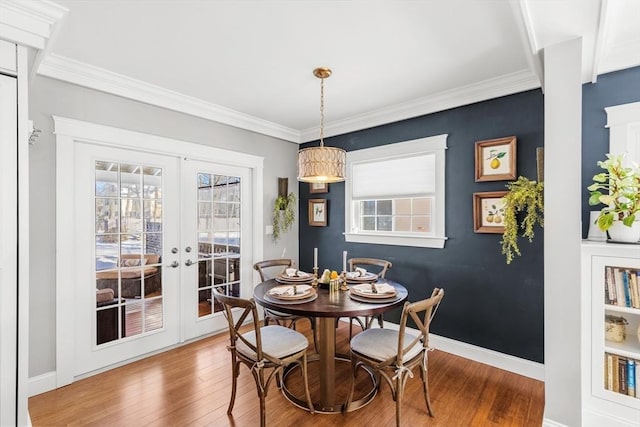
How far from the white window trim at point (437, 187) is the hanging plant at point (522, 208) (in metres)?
0.64

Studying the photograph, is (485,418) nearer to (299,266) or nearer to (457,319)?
(457,319)

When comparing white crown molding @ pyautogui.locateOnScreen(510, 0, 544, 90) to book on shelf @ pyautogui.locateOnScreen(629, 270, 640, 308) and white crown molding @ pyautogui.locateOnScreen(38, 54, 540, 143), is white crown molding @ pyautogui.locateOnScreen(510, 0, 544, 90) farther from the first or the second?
book on shelf @ pyautogui.locateOnScreen(629, 270, 640, 308)

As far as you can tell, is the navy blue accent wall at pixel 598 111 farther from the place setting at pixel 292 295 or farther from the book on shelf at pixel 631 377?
the place setting at pixel 292 295

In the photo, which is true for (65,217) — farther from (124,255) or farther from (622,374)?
(622,374)

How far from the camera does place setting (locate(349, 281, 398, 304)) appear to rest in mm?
2170

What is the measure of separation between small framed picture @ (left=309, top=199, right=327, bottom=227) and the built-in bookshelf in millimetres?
2767

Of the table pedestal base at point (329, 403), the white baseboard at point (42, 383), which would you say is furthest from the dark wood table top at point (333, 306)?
the white baseboard at point (42, 383)

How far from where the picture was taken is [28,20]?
1656mm

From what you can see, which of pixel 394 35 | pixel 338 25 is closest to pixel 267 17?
pixel 338 25

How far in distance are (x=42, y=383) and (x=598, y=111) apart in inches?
185

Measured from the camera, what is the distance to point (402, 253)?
11.3 feet

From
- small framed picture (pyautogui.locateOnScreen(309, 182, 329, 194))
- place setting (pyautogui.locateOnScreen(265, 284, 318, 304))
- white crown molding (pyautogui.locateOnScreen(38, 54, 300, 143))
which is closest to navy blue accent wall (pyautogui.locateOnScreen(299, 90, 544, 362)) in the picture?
small framed picture (pyautogui.locateOnScreen(309, 182, 329, 194))

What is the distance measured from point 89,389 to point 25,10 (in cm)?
261

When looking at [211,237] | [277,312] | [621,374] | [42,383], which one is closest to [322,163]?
[277,312]
